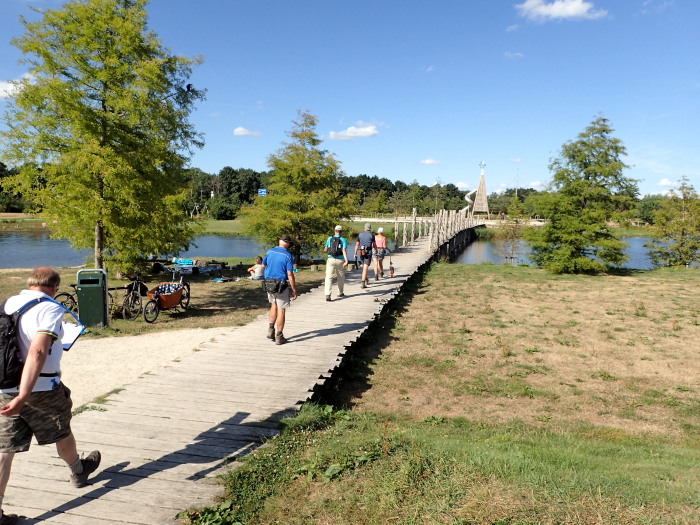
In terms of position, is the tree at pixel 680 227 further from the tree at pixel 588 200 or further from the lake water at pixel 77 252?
the tree at pixel 588 200

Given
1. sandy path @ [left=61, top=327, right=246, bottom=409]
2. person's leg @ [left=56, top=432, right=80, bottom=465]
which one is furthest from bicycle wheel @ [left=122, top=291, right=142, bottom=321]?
person's leg @ [left=56, top=432, right=80, bottom=465]

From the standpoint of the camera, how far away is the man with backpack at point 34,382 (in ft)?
10.6

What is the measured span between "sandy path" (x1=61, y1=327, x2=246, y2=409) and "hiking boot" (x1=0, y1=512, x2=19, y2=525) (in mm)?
3310

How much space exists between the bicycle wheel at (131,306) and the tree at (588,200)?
17.7 metres

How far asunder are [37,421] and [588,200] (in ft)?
73.1

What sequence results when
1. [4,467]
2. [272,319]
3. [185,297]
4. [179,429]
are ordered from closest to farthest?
[4,467], [179,429], [272,319], [185,297]

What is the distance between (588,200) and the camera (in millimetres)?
20547

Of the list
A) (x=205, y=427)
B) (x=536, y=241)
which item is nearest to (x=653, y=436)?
(x=205, y=427)

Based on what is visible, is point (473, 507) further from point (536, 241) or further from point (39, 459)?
point (536, 241)

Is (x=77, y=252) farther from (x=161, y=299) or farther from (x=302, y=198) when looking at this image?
(x=161, y=299)

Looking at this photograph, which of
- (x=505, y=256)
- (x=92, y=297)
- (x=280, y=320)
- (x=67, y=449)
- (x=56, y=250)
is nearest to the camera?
(x=67, y=449)

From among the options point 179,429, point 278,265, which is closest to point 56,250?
point 278,265

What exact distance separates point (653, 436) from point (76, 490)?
7229 mm

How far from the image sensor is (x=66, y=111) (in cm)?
1056
